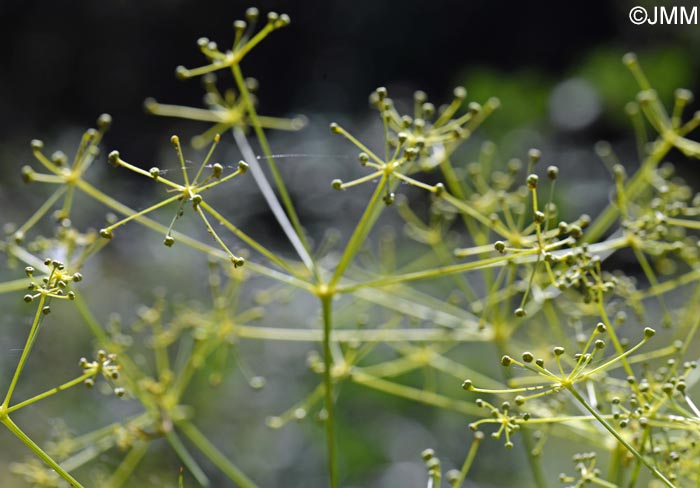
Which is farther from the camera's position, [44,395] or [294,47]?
[294,47]

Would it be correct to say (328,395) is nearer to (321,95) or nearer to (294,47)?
(321,95)

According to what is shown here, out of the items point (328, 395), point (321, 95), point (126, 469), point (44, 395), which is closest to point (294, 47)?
point (321, 95)

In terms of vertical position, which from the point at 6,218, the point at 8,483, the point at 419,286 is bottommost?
the point at 8,483

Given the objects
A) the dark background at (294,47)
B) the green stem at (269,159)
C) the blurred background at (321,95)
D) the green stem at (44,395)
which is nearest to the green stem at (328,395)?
the green stem at (269,159)

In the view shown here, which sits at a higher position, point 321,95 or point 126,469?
point 321,95

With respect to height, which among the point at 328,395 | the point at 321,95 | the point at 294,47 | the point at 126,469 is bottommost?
the point at 126,469

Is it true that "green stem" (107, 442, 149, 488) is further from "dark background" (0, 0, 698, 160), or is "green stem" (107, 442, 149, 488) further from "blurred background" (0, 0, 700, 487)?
"dark background" (0, 0, 698, 160)

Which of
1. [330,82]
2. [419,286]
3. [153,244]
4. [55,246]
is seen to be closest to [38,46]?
[330,82]

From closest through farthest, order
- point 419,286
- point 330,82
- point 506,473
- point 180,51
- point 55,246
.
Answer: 1. point 55,246
2. point 506,473
3. point 419,286
4. point 330,82
5. point 180,51

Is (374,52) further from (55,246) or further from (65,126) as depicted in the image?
(55,246)
